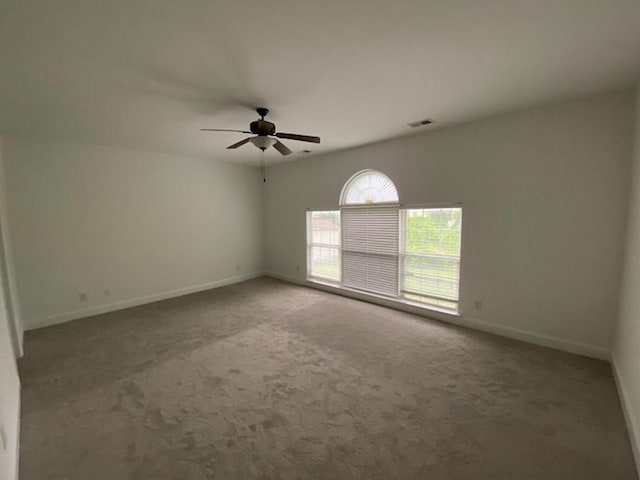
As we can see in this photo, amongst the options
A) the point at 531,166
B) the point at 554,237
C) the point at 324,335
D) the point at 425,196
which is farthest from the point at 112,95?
the point at 554,237

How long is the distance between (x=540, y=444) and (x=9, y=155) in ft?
20.3

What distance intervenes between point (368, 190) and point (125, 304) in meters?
4.50

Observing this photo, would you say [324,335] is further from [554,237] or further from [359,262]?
[554,237]

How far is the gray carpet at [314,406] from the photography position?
160 centimetres

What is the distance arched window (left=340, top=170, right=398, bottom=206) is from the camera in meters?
4.26

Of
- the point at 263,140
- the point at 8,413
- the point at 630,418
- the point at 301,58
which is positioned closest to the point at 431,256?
the point at 630,418

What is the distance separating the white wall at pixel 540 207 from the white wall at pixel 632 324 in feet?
0.59

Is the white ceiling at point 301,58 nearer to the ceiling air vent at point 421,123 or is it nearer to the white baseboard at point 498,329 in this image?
the ceiling air vent at point 421,123

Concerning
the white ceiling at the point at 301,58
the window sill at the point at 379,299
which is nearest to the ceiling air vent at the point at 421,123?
the white ceiling at the point at 301,58

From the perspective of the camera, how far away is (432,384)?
2334mm

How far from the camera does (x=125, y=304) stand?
441 cm

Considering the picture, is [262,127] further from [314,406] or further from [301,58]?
[314,406]

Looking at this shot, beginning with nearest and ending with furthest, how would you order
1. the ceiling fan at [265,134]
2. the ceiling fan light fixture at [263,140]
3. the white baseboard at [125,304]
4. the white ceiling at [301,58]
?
the white ceiling at [301,58] → the ceiling fan at [265,134] → the ceiling fan light fixture at [263,140] → the white baseboard at [125,304]

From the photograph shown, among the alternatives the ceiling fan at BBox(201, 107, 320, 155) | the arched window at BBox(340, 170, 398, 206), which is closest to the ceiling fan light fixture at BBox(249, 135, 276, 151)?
the ceiling fan at BBox(201, 107, 320, 155)
